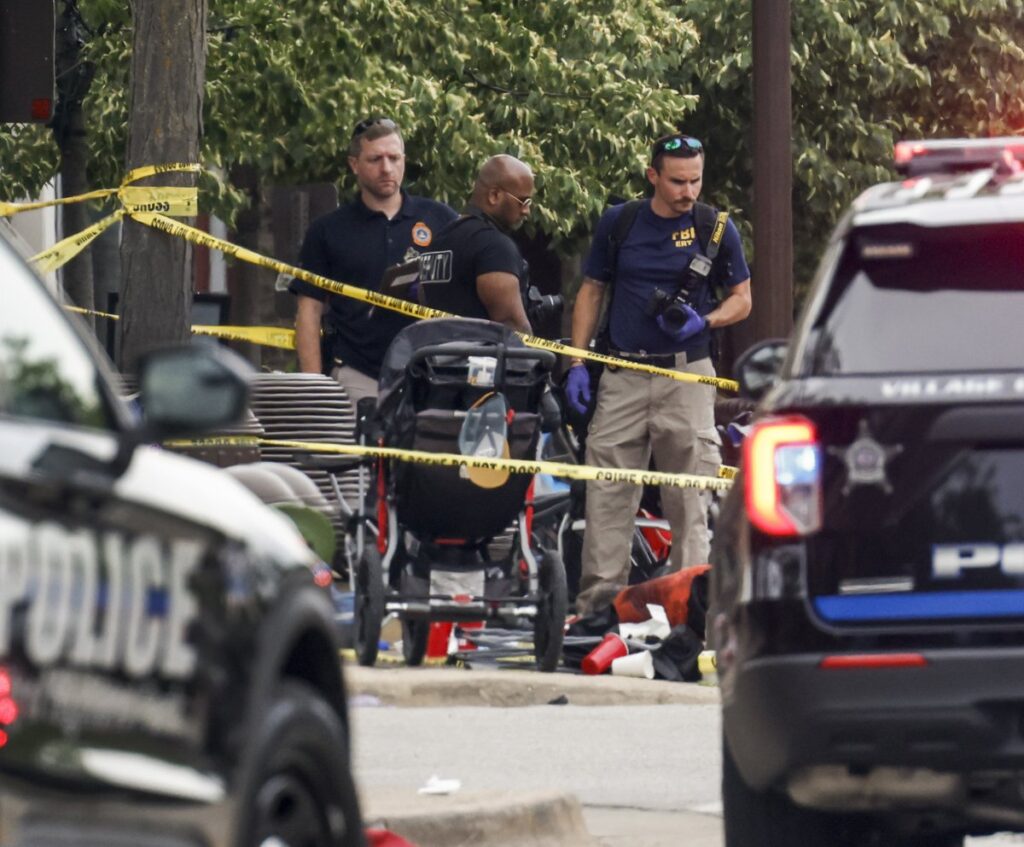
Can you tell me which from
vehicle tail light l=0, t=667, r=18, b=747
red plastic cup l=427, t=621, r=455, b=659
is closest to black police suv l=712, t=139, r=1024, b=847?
vehicle tail light l=0, t=667, r=18, b=747

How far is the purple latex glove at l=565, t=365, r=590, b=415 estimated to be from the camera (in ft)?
39.5

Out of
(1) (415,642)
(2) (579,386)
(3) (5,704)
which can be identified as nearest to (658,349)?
(2) (579,386)

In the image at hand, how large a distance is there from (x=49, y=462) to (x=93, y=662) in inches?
9.8

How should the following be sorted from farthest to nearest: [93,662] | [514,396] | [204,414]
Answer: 1. [514,396]
2. [204,414]
3. [93,662]

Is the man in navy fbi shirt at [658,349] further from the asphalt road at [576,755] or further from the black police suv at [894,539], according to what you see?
the black police suv at [894,539]

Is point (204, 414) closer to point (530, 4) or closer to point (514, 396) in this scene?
point (514, 396)

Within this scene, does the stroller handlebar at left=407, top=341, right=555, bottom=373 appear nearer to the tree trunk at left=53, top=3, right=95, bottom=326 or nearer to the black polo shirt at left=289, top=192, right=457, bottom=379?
the black polo shirt at left=289, top=192, right=457, bottom=379

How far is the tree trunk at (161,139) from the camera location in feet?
37.1

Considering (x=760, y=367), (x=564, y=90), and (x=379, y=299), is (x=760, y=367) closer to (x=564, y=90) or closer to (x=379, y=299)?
(x=379, y=299)

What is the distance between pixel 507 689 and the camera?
1009 cm

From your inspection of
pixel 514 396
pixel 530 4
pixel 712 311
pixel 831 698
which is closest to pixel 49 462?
pixel 831 698

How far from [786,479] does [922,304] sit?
439 mm

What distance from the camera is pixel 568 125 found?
78.7ft

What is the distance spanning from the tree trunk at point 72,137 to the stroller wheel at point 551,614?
30.5ft
